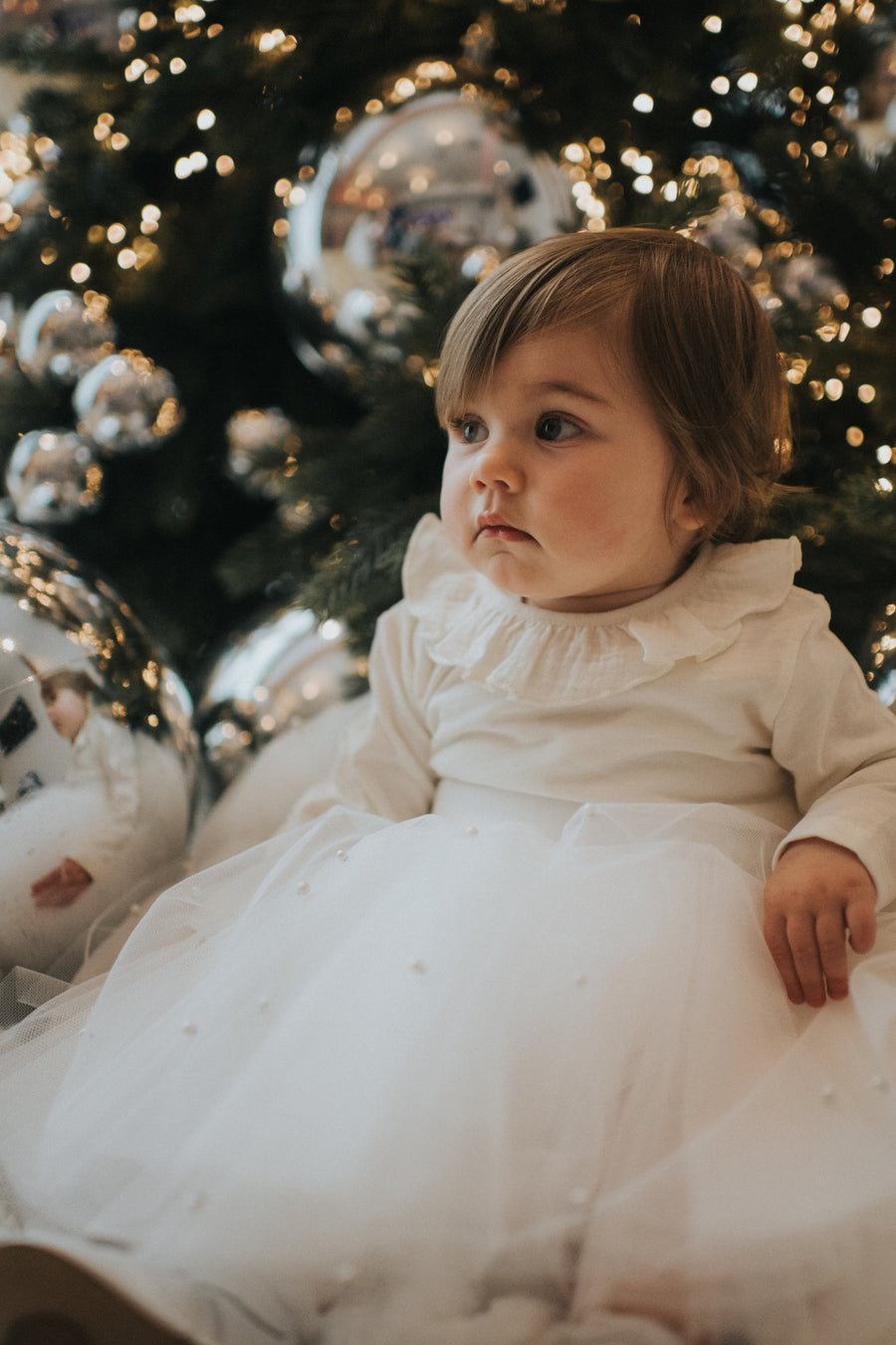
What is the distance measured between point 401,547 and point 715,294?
1.22 feet

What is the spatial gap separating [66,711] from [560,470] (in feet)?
1.45

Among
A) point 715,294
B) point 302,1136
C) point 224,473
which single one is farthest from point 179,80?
point 302,1136

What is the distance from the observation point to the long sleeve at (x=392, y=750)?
36.2 inches

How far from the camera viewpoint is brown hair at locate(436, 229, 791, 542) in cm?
73

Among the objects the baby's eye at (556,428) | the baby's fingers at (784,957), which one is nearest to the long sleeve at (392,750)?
the baby's eye at (556,428)

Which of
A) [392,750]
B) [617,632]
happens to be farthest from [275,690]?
[617,632]

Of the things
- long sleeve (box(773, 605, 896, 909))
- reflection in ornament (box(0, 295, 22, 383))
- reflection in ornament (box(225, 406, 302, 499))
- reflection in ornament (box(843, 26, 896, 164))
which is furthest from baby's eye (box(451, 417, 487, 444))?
reflection in ornament (box(0, 295, 22, 383))

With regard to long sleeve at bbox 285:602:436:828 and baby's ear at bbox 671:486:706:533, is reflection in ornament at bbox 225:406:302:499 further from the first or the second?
baby's ear at bbox 671:486:706:533

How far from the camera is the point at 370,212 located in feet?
3.64

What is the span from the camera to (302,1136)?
1.73 ft

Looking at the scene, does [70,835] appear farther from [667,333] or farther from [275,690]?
[667,333]

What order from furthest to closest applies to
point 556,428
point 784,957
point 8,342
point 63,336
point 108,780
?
point 8,342 < point 63,336 < point 108,780 < point 556,428 < point 784,957

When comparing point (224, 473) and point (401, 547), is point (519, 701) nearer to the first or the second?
point (401, 547)

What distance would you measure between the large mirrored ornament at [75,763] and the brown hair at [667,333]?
364 millimetres
